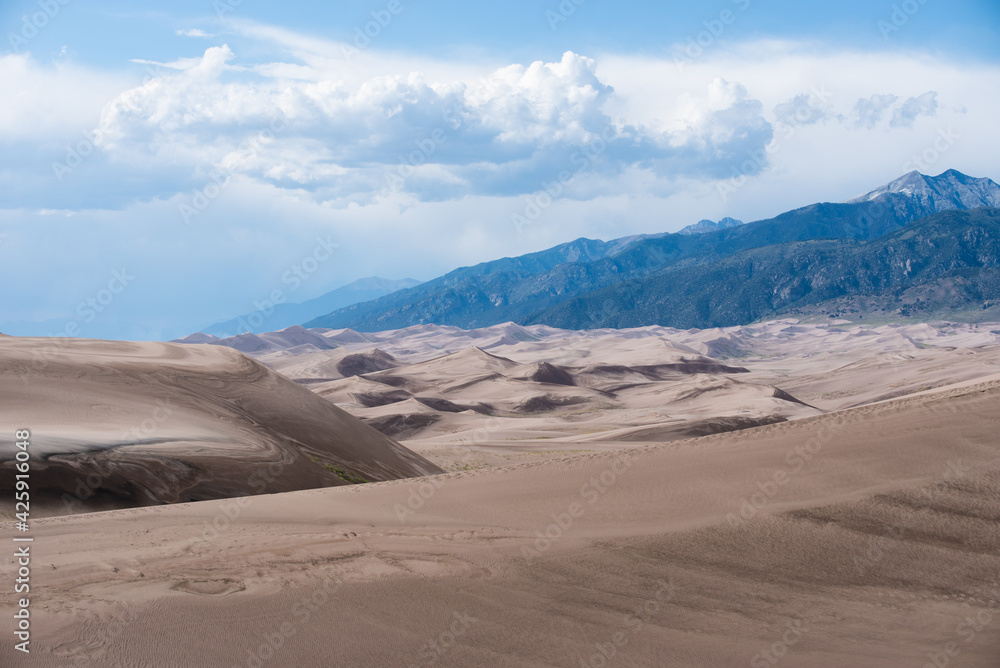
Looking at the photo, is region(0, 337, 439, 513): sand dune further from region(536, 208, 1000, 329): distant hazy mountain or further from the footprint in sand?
region(536, 208, 1000, 329): distant hazy mountain

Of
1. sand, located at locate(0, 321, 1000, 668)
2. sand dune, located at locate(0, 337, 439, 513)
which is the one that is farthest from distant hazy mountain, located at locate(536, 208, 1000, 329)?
sand, located at locate(0, 321, 1000, 668)

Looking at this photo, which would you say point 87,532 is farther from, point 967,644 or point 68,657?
point 967,644

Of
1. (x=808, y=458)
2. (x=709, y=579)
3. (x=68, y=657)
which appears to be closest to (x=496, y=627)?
(x=709, y=579)

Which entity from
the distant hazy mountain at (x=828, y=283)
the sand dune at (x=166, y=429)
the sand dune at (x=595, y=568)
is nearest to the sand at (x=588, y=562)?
the sand dune at (x=595, y=568)

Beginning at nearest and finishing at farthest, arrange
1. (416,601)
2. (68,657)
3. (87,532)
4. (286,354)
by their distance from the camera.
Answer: (68,657) → (416,601) → (87,532) → (286,354)

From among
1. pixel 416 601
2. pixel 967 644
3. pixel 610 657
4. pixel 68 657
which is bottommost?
pixel 967 644

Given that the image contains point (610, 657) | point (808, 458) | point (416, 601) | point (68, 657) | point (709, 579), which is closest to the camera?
point (68, 657)

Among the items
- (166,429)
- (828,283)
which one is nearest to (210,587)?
→ (166,429)
